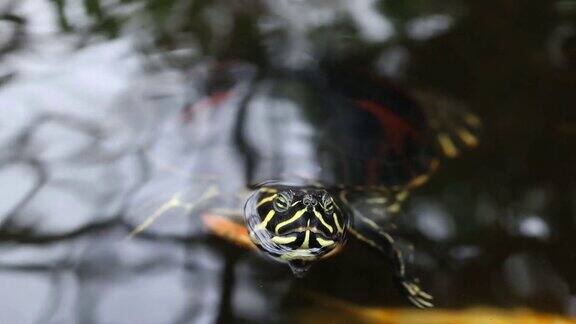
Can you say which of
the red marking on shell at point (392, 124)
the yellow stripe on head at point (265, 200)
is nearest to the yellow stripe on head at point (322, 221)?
the yellow stripe on head at point (265, 200)

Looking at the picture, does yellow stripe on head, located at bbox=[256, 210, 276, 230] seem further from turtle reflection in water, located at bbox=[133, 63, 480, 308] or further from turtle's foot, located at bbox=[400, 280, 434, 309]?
turtle's foot, located at bbox=[400, 280, 434, 309]

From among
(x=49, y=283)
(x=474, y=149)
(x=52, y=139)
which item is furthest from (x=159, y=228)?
(x=474, y=149)

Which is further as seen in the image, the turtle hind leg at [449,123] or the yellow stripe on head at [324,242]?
the turtle hind leg at [449,123]

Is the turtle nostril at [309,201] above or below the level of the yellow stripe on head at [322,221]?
above

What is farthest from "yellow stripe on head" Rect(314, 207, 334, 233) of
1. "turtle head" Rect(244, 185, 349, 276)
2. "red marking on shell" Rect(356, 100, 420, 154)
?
"red marking on shell" Rect(356, 100, 420, 154)

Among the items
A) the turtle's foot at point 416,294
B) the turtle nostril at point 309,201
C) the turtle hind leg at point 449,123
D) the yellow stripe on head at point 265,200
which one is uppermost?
the turtle nostril at point 309,201

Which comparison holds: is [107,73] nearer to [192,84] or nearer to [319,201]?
[192,84]

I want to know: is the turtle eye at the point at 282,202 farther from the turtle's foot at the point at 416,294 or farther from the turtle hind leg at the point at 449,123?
the turtle hind leg at the point at 449,123
